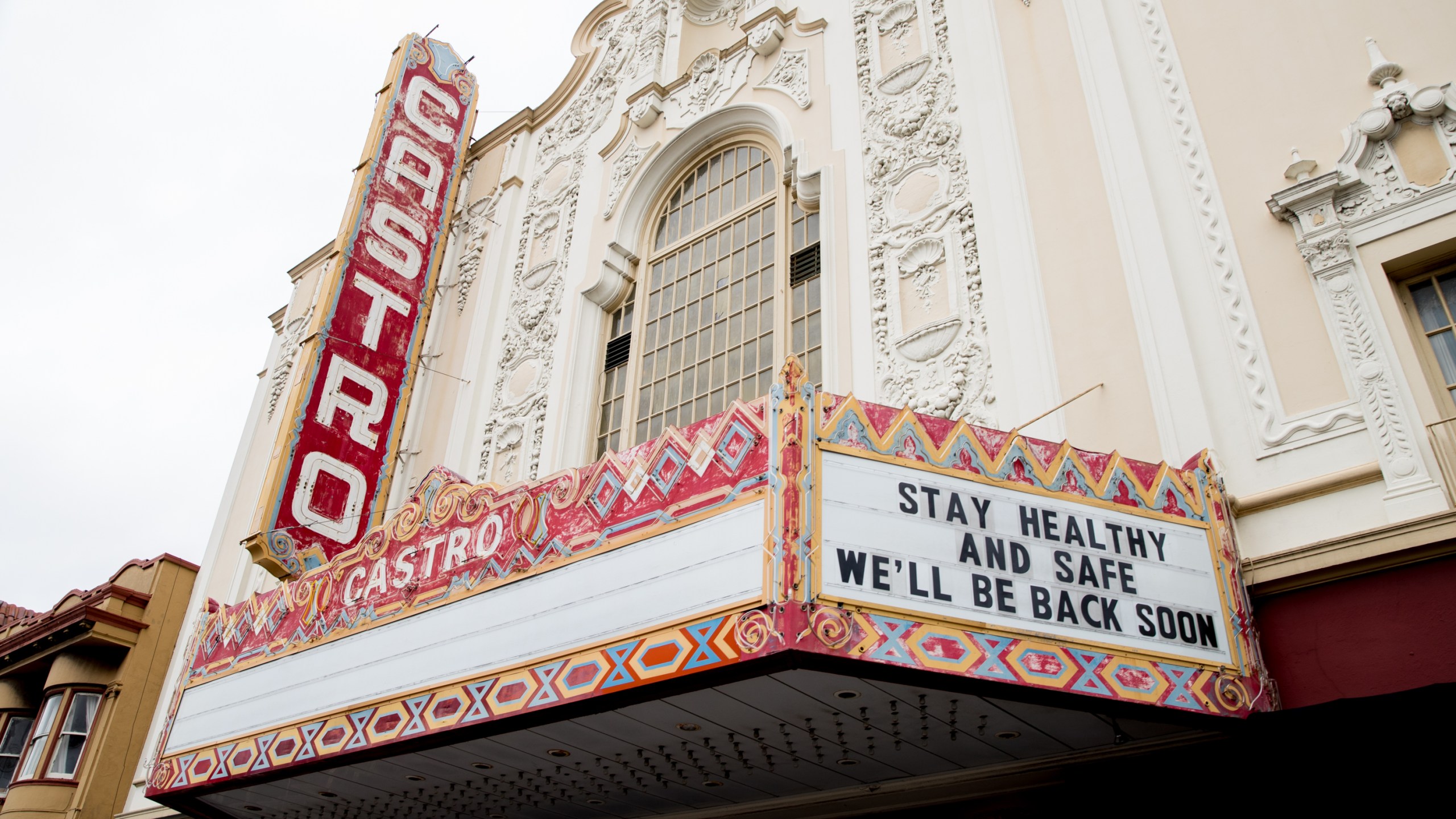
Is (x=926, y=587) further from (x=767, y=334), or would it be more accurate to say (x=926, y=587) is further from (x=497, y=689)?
(x=767, y=334)

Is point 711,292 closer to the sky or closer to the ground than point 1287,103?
closer to the sky

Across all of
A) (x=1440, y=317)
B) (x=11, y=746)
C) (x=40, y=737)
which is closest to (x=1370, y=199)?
(x=1440, y=317)

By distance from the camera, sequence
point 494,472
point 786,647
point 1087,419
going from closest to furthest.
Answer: point 786,647 → point 1087,419 → point 494,472

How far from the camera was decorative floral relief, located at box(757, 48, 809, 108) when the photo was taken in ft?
39.6

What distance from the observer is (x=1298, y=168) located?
7578 mm

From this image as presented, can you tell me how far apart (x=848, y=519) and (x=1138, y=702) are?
6.34 feet

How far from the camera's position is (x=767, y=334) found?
10945 millimetres

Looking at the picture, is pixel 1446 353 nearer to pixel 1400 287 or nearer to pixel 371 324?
pixel 1400 287

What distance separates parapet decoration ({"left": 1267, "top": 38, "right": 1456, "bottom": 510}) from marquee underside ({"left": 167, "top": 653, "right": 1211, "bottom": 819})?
2777 millimetres

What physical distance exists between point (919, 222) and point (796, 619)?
565 centimetres

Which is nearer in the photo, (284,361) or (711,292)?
(711,292)

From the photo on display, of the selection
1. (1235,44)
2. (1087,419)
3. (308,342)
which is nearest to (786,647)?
(1087,419)

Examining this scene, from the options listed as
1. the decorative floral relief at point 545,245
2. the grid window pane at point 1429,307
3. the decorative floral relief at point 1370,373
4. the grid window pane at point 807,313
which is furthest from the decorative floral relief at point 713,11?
the grid window pane at point 1429,307

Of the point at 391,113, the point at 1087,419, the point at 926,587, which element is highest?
the point at 391,113
